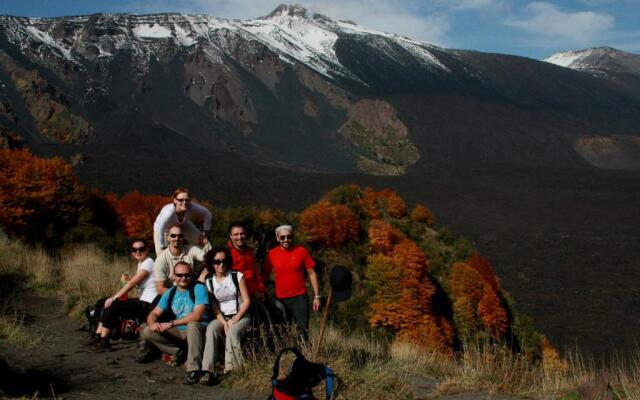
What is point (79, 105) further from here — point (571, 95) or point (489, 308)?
point (571, 95)

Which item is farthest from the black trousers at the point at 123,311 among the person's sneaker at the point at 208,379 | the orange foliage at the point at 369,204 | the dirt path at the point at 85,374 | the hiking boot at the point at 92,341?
the orange foliage at the point at 369,204

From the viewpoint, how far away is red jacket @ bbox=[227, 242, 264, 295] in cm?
507

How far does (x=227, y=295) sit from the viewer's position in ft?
15.6

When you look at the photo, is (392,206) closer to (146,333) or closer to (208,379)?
(146,333)

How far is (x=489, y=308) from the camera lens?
28.1 meters

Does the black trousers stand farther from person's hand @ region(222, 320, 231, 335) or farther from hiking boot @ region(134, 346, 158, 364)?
person's hand @ region(222, 320, 231, 335)

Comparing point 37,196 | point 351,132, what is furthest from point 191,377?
point 351,132

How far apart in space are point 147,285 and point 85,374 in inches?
44.4

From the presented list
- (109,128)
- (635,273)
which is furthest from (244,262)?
(109,128)

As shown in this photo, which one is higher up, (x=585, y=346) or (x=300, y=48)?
(x=300, y=48)

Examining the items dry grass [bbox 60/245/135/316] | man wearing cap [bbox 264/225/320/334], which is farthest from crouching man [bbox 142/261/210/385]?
dry grass [bbox 60/245/135/316]

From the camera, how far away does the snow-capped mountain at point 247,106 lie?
10006 cm

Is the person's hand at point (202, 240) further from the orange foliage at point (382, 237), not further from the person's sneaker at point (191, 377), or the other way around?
the orange foliage at point (382, 237)

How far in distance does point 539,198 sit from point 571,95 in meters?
124
